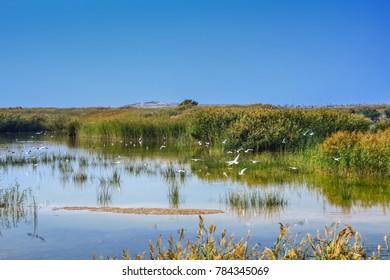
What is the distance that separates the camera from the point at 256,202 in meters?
12.3

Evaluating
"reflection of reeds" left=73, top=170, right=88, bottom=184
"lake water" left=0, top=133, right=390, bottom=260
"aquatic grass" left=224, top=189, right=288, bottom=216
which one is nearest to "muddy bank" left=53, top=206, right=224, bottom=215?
"lake water" left=0, top=133, right=390, bottom=260

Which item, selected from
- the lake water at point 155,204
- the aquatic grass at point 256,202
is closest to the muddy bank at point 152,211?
the lake water at point 155,204

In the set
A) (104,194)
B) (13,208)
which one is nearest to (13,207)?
(13,208)

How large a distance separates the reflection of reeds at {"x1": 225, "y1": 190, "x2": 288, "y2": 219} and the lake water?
37mm

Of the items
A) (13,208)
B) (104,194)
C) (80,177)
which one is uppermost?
(80,177)

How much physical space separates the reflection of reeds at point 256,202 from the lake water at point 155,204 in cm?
4

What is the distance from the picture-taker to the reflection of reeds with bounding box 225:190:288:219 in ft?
38.3

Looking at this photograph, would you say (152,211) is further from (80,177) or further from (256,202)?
(80,177)

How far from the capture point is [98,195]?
1395 cm

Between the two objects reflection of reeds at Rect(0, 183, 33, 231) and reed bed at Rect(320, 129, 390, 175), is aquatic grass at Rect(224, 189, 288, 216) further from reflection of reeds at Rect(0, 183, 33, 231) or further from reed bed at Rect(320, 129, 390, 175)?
reflection of reeds at Rect(0, 183, 33, 231)

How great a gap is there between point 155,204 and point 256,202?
1.96 metres

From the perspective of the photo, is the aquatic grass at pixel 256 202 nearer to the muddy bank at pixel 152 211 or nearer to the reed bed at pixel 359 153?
the muddy bank at pixel 152 211
